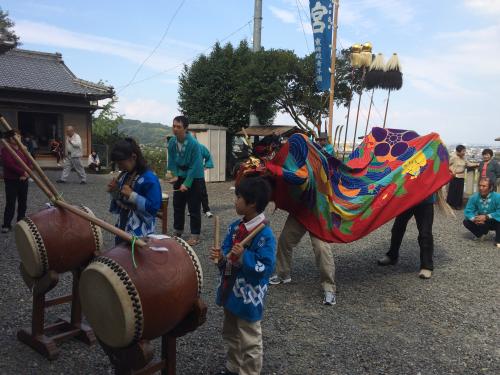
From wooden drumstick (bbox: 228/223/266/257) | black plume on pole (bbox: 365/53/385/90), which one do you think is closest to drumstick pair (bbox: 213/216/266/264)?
wooden drumstick (bbox: 228/223/266/257)

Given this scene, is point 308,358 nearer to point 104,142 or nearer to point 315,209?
point 315,209

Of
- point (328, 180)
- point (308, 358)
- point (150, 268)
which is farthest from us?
point (328, 180)

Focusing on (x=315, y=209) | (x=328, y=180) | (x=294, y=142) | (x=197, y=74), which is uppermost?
(x=197, y=74)

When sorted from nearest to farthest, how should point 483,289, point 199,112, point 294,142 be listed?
point 294,142 < point 483,289 < point 199,112

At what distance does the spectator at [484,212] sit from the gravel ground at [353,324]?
104 centimetres

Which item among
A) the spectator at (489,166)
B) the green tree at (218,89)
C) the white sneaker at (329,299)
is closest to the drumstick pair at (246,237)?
the white sneaker at (329,299)

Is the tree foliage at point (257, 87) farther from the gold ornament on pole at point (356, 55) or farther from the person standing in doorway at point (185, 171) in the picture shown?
the person standing in doorway at point (185, 171)

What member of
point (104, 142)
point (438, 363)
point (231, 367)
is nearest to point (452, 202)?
point (438, 363)

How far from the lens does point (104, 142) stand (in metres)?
17.9

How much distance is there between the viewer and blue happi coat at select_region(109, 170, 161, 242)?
2.96 metres

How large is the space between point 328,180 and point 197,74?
40.9 feet

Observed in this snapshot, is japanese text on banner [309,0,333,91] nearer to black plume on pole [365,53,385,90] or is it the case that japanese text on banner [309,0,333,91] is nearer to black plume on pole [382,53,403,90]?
black plume on pole [365,53,385,90]

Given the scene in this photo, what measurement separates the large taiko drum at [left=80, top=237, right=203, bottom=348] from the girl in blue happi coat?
0.83 m

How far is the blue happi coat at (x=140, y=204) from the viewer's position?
9.73 ft
